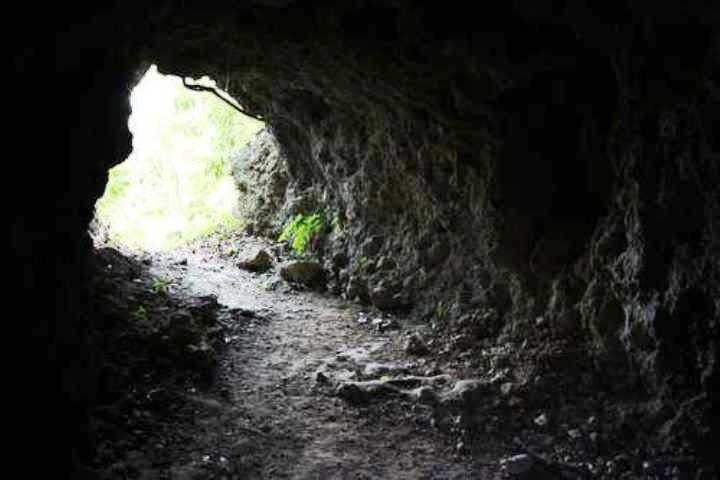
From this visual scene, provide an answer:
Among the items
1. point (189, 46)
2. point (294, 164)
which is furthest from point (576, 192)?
point (294, 164)

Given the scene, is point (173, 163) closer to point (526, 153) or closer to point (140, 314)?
point (140, 314)

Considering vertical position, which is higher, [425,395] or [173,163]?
[173,163]

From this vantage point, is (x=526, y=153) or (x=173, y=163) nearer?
(x=526, y=153)

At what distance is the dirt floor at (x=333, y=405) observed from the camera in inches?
195

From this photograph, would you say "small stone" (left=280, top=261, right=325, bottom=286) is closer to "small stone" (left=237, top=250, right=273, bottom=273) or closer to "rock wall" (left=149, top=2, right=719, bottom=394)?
"rock wall" (left=149, top=2, right=719, bottom=394)

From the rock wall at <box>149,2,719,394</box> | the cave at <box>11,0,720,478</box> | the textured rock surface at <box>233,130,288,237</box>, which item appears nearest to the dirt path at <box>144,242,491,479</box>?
the cave at <box>11,0,720,478</box>

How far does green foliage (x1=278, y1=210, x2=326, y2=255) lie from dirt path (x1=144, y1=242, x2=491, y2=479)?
1765mm

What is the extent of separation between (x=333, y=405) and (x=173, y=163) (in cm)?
1131

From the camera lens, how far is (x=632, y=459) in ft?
15.9

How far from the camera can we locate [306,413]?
5836 millimetres

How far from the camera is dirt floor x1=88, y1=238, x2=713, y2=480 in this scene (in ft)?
16.2

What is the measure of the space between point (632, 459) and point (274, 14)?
452 cm

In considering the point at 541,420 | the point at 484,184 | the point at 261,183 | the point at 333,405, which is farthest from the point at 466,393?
the point at 261,183

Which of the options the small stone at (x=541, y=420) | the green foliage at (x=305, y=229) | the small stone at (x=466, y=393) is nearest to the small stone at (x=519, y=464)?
the small stone at (x=541, y=420)
